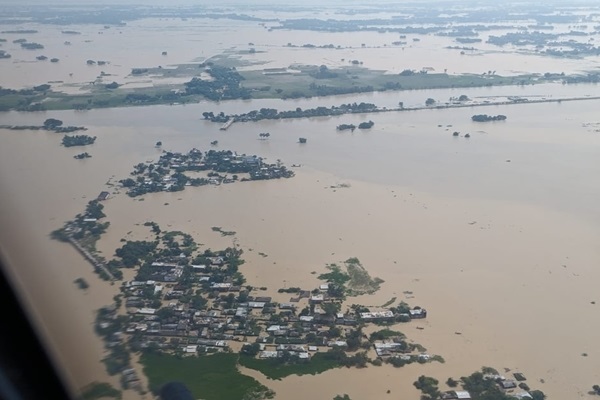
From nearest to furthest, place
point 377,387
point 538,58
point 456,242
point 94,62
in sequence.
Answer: point 377,387
point 456,242
point 94,62
point 538,58

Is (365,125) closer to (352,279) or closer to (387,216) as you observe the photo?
(387,216)

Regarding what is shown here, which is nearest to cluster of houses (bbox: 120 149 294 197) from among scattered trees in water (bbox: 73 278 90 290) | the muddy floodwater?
the muddy floodwater

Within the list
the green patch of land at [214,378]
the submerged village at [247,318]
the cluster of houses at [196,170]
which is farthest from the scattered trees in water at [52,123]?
the green patch of land at [214,378]

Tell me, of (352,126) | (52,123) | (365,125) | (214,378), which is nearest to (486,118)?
(365,125)

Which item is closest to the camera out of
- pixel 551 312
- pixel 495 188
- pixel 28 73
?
pixel 551 312

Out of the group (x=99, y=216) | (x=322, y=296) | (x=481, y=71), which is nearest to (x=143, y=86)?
(x=99, y=216)

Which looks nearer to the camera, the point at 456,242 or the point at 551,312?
the point at 551,312

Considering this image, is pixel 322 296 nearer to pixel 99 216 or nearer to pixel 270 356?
pixel 270 356
